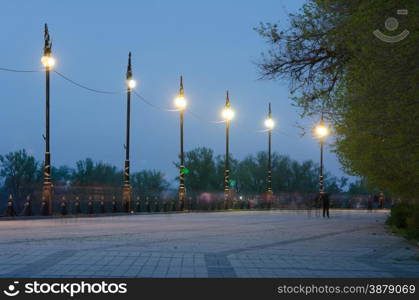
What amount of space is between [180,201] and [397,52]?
4554cm

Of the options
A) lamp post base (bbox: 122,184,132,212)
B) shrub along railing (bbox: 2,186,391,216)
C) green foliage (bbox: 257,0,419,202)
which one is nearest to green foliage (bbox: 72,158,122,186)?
shrub along railing (bbox: 2,186,391,216)

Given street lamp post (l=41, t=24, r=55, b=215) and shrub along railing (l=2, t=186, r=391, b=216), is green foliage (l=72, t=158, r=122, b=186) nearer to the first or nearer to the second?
shrub along railing (l=2, t=186, r=391, b=216)

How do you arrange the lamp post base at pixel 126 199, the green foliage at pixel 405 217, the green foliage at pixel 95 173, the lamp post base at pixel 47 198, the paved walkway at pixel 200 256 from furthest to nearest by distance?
1. the green foliage at pixel 95 173
2. the lamp post base at pixel 126 199
3. the lamp post base at pixel 47 198
4. the green foliage at pixel 405 217
5. the paved walkway at pixel 200 256

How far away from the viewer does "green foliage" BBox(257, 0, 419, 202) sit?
1420 centimetres

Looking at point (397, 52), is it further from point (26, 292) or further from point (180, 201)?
point (180, 201)

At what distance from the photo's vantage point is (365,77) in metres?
16.3

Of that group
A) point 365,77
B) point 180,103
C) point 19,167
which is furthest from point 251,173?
point 365,77

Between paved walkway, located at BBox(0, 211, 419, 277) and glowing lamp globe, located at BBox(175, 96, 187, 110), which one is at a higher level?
glowing lamp globe, located at BBox(175, 96, 187, 110)

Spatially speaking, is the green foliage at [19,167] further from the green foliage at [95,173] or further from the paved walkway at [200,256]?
the paved walkway at [200,256]

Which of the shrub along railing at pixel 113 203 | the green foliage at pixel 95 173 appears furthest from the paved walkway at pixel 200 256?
the green foliage at pixel 95 173

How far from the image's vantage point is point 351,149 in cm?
2247

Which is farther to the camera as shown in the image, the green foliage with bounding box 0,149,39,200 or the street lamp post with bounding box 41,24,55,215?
the green foliage with bounding box 0,149,39,200

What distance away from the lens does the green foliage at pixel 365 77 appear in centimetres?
1420

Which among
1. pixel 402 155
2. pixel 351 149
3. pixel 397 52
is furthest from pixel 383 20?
pixel 351 149
